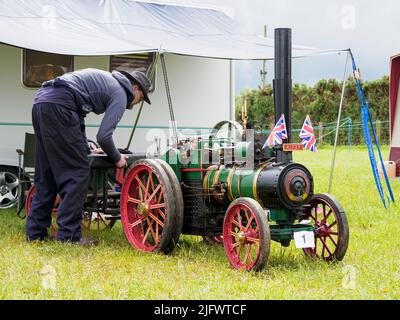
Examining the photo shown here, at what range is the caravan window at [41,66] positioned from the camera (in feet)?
26.4

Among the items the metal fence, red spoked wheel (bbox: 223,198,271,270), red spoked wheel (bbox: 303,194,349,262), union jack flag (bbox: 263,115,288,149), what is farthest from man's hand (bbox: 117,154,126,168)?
the metal fence

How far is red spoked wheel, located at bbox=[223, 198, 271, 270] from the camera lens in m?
4.11

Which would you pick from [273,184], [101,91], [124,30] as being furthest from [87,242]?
[124,30]

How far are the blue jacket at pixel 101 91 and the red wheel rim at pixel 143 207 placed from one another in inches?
9.6

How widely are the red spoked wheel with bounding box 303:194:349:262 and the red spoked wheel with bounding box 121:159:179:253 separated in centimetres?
99

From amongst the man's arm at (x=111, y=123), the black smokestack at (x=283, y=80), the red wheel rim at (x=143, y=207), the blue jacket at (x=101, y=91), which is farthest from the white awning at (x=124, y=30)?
the black smokestack at (x=283, y=80)

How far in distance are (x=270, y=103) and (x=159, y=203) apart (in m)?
22.1

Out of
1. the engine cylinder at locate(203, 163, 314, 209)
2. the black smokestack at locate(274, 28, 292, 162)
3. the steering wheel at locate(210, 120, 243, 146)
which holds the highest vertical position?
the black smokestack at locate(274, 28, 292, 162)

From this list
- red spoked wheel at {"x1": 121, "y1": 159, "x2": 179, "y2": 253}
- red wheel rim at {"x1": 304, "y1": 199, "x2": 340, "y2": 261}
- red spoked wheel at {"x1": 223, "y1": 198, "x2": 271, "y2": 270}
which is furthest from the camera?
red spoked wheel at {"x1": 121, "y1": 159, "x2": 179, "y2": 253}

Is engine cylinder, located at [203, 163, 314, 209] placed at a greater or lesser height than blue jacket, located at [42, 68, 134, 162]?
lesser

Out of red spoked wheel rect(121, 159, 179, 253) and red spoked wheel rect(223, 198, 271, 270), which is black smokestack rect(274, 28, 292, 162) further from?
red spoked wheel rect(121, 159, 179, 253)

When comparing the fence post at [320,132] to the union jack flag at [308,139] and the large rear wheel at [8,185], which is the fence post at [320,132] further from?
the union jack flag at [308,139]
